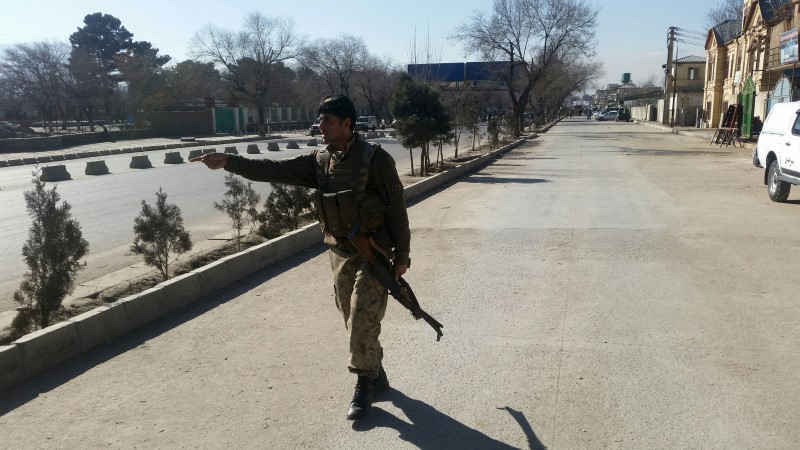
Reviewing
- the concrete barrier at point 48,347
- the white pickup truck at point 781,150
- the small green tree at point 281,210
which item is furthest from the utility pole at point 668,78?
the concrete barrier at point 48,347

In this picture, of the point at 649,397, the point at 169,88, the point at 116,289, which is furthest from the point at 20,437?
the point at 169,88

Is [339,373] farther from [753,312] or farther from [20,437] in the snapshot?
[753,312]

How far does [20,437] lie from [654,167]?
59.1ft

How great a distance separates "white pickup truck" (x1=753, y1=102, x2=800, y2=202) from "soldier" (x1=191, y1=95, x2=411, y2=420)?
355 inches

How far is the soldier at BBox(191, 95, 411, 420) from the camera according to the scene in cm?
336

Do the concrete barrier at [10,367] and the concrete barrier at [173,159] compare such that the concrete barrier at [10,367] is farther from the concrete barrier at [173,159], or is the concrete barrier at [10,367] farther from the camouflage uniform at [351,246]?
the concrete barrier at [173,159]

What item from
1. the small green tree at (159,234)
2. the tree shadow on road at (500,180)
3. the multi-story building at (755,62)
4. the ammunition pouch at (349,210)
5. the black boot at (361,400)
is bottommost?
the tree shadow on road at (500,180)

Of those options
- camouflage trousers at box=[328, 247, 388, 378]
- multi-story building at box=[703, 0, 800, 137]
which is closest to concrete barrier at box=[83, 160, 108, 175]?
camouflage trousers at box=[328, 247, 388, 378]

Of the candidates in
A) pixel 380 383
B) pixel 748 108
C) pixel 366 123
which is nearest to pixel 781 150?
pixel 380 383

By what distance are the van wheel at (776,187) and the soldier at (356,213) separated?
32.0 feet

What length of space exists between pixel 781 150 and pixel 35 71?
183 ft

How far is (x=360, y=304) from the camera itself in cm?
339

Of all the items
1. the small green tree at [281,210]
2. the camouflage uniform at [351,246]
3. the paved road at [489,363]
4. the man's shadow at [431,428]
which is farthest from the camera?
the small green tree at [281,210]

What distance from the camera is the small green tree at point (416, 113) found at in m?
15.2
